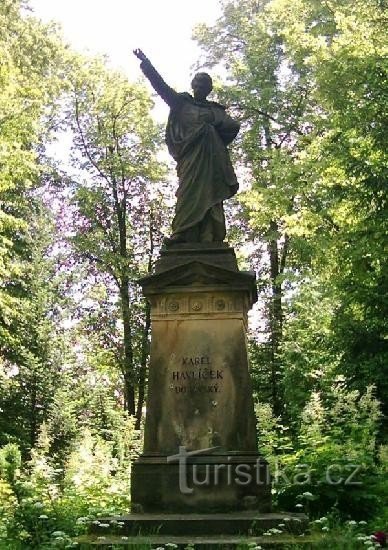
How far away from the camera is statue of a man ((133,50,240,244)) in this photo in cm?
898

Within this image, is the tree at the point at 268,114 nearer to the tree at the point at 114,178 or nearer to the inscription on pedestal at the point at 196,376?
the tree at the point at 114,178

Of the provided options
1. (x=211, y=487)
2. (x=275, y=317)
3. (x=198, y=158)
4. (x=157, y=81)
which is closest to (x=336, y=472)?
(x=211, y=487)

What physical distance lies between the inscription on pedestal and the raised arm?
3374 millimetres

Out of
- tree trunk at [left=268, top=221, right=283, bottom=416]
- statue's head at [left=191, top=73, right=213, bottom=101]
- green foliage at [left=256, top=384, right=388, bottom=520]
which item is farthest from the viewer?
tree trunk at [left=268, top=221, right=283, bottom=416]

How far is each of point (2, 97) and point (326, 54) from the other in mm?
6666

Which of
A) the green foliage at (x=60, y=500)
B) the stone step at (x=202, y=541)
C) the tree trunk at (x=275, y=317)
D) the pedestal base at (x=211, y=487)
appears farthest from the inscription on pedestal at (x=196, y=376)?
the tree trunk at (x=275, y=317)

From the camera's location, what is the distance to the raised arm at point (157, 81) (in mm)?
9242

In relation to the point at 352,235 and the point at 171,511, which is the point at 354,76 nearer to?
the point at 352,235

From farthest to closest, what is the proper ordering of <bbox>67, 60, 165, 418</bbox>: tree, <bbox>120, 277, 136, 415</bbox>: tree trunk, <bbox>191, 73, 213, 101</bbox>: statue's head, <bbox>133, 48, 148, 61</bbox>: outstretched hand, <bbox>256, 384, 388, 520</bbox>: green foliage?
<bbox>67, 60, 165, 418</bbox>: tree → <bbox>120, 277, 136, 415</bbox>: tree trunk → <bbox>191, 73, 213, 101</bbox>: statue's head → <bbox>133, 48, 148, 61</bbox>: outstretched hand → <bbox>256, 384, 388, 520</bbox>: green foliage

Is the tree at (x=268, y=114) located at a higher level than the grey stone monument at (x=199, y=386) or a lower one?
higher

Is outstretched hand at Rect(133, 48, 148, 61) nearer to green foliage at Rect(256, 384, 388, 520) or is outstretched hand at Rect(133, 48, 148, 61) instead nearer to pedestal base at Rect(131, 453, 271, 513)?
pedestal base at Rect(131, 453, 271, 513)

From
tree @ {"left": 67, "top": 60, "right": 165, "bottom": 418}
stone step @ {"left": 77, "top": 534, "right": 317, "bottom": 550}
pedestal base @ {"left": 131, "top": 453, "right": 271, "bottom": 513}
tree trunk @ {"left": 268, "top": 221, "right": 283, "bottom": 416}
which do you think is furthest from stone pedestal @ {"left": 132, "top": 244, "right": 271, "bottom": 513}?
tree @ {"left": 67, "top": 60, "right": 165, "bottom": 418}

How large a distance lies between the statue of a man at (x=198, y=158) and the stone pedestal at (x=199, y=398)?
508 millimetres

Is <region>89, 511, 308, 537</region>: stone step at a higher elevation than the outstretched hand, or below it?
below
